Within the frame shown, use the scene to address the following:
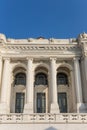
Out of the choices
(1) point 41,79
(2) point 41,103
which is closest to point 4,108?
(2) point 41,103

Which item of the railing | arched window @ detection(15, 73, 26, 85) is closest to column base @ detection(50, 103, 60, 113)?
the railing

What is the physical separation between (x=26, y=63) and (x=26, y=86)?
3.91m

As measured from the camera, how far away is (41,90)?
132 ft

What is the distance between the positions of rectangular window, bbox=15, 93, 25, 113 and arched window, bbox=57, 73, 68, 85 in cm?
548

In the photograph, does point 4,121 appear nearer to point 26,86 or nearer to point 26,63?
point 26,86

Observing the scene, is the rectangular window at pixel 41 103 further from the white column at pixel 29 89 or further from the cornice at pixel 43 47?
the cornice at pixel 43 47

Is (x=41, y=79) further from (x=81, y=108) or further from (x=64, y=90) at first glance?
(x=81, y=108)

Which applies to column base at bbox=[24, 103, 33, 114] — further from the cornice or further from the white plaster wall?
the cornice

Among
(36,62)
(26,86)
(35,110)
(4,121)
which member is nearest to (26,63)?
(36,62)

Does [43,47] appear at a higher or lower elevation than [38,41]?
lower

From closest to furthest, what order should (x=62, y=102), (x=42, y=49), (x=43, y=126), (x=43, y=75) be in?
(x=43, y=126)
(x=62, y=102)
(x=42, y=49)
(x=43, y=75)

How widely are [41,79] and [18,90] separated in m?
3.86

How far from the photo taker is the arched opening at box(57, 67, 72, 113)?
38906 mm

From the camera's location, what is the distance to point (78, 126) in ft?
93.2
